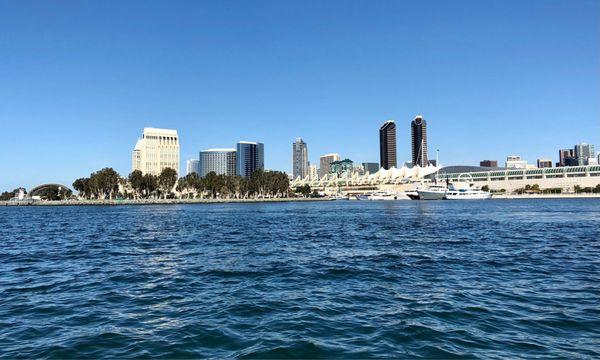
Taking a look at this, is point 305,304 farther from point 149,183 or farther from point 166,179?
point 166,179

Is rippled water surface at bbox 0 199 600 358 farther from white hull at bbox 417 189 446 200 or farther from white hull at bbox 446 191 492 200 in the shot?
white hull at bbox 417 189 446 200

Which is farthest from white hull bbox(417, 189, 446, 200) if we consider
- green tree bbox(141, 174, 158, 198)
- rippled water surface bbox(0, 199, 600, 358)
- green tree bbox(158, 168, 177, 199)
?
rippled water surface bbox(0, 199, 600, 358)

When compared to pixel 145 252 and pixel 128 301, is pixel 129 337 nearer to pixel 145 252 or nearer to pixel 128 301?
pixel 128 301

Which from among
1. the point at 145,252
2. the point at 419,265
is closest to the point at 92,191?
the point at 145,252

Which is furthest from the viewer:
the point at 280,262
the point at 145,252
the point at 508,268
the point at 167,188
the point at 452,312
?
the point at 167,188

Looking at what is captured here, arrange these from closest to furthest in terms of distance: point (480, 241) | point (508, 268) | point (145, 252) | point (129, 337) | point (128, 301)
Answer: point (129, 337)
point (128, 301)
point (508, 268)
point (145, 252)
point (480, 241)

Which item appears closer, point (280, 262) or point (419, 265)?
point (419, 265)

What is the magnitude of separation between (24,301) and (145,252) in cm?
1229

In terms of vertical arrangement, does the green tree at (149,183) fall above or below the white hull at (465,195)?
above

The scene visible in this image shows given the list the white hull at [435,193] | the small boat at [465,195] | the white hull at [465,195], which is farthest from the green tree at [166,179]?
the white hull at [465,195]

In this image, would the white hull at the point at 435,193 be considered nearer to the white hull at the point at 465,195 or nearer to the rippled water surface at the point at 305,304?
the white hull at the point at 465,195

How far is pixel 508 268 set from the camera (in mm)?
18703

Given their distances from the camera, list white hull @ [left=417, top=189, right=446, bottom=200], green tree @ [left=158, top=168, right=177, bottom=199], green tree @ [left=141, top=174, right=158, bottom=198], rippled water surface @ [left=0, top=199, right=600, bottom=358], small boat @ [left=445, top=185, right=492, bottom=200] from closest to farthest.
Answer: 1. rippled water surface @ [left=0, top=199, right=600, bottom=358]
2. green tree @ [left=141, top=174, right=158, bottom=198]
3. green tree @ [left=158, top=168, right=177, bottom=199]
4. small boat @ [left=445, top=185, right=492, bottom=200]
5. white hull @ [left=417, top=189, right=446, bottom=200]

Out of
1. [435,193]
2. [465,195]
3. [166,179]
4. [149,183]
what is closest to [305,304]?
[149,183]
